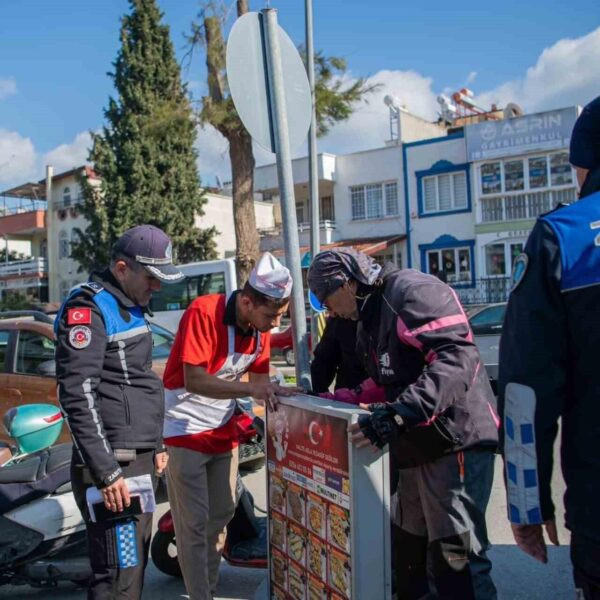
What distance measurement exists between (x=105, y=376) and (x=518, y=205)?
26824 mm

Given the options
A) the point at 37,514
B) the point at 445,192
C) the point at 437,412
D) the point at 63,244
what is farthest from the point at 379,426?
the point at 63,244

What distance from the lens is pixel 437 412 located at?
262 centimetres

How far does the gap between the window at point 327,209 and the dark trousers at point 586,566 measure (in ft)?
104

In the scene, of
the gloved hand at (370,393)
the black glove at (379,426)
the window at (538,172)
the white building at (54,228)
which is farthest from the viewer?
the white building at (54,228)

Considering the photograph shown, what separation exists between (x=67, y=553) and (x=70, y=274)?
41.7 metres

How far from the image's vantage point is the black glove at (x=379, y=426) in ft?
8.20

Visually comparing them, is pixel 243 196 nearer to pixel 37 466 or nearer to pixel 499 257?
pixel 37 466

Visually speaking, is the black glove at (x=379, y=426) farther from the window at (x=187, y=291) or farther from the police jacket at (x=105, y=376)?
the window at (x=187, y=291)

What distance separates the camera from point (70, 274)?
43.6m

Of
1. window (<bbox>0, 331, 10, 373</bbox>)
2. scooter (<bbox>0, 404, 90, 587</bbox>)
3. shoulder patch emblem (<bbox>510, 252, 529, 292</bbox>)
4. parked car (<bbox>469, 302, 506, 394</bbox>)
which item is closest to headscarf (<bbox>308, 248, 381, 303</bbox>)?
shoulder patch emblem (<bbox>510, 252, 529, 292</bbox>)

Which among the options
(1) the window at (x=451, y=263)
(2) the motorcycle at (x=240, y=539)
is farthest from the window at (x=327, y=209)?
(2) the motorcycle at (x=240, y=539)

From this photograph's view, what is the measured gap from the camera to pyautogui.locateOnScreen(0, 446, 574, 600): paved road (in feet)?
12.8

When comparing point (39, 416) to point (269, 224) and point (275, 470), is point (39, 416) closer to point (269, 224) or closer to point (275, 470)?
point (275, 470)

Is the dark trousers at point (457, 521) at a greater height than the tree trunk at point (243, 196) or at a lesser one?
lesser
